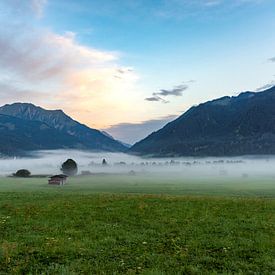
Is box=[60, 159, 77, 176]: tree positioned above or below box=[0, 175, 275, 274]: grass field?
above

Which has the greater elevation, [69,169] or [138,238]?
[69,169]

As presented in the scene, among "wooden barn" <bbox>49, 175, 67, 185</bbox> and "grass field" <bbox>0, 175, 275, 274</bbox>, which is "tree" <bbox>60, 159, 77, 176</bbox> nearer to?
"wooden barn" <bbox>49, 175, 67, 185</bbox>

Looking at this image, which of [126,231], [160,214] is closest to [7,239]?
[126,231]

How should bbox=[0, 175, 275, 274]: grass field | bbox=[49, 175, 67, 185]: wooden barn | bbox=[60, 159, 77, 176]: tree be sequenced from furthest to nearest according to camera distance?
bbox=[60, 159, 77, 176]: tree
bbox=[49, 175, 67, 185]: wooden barn
bbox=[0, 175, 275, 274]: grass field

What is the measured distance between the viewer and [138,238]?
23906 mm

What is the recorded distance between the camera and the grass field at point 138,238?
1831 cm

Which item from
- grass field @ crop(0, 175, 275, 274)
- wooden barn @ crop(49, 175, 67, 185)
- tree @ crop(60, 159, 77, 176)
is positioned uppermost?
tree @ crop(60, 159, 77, 176)

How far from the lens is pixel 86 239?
77.1ft

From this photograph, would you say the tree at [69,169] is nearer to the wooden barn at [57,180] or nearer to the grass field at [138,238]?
the wooden barn at [57,180]

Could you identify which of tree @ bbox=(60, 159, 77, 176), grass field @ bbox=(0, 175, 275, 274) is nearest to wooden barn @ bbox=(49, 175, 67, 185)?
tree @ bbox=(60, 159, 77, 176)

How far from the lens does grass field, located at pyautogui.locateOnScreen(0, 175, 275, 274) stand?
1831 centimetres

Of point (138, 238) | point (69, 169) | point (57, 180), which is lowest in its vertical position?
point (138, 238)

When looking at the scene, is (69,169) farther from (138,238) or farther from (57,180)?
(138,238)

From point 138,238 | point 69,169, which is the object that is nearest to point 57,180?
point 69,169
